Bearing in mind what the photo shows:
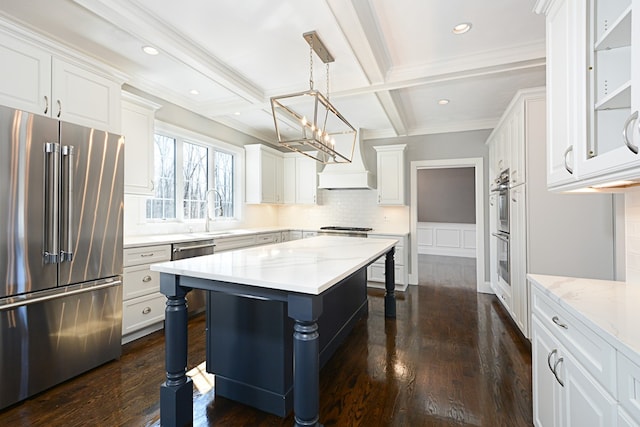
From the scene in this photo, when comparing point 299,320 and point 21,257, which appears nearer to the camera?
point 299,320

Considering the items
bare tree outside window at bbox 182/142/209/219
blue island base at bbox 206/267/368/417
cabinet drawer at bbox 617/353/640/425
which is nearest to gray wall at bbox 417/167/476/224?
bare tree outside window at bbox 182/142/209/219

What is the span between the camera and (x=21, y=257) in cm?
189

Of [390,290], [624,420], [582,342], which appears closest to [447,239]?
[390,290]

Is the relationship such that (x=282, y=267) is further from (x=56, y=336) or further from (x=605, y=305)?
(x=56, y=336)

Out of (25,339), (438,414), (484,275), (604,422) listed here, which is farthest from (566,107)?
(484,275)

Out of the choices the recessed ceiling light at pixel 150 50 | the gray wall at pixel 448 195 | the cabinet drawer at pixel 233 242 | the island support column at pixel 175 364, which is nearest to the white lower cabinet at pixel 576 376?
the island support column at pixel 175 364

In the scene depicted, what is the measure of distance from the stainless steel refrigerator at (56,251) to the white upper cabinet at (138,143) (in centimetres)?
53

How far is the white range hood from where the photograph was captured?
4855 mm

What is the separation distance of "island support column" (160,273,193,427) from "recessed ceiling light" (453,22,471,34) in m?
2.70

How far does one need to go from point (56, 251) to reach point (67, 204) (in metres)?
0.33

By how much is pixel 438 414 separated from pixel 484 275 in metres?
3.30

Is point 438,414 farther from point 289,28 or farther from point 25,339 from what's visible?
point 289,28

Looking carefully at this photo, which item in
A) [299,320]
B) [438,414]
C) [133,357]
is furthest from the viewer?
[133,357]

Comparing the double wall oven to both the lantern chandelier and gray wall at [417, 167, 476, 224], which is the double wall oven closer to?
the lantern chandelier
